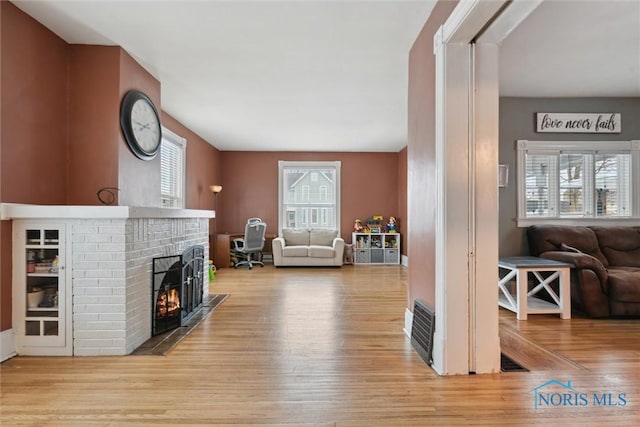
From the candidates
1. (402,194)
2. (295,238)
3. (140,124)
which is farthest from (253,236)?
(140,124)

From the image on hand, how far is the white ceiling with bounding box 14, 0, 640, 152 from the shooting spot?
2424mm

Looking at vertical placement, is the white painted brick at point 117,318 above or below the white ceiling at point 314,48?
below

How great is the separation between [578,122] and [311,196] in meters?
4.99

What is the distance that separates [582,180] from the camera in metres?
4.29

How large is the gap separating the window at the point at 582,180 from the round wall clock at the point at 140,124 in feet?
14.1

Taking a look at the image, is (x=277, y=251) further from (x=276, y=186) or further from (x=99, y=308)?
(x=99, y=308)

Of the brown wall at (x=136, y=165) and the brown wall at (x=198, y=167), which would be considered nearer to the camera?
the brown wall at (x=136, y=165)

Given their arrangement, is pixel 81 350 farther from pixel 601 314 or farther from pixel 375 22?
pixel 601 314

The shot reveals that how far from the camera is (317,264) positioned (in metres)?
6.69

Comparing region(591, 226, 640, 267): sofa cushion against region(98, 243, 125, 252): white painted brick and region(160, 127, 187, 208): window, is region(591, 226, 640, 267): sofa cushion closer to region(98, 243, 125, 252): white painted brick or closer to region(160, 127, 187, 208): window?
region(98, 243, 125, 252): white painted brick

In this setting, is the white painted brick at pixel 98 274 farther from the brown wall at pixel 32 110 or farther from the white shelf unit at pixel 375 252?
the white shelf unit at pixel 375 252

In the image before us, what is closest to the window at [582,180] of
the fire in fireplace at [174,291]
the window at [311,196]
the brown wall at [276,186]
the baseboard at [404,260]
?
the baseboard at [404,260]

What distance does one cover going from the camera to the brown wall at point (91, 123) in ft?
9.66

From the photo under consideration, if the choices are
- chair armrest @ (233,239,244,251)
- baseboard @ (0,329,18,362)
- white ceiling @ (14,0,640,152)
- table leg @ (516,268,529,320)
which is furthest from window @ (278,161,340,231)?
baseboard @ (0,329,18,362)
